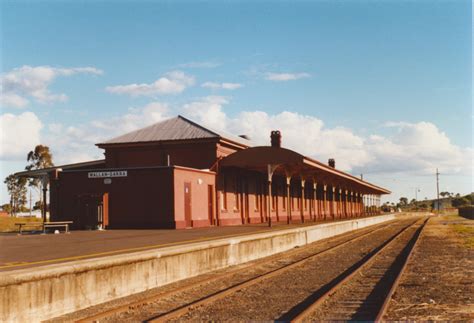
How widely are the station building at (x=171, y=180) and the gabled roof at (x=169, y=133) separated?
0.06 metres

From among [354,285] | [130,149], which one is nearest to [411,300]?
[354,285]

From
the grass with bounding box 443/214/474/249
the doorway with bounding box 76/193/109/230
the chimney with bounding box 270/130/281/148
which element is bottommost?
the grass with bounding box 443/214/474/249

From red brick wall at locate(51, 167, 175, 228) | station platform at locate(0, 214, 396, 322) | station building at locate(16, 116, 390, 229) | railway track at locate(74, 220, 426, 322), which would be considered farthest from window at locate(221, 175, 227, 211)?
railway track at locate(74, 220, 426, 322)

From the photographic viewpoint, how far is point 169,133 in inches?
1405

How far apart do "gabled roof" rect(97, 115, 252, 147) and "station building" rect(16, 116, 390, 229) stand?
0.06 metres

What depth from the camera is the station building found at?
2855 centimetres

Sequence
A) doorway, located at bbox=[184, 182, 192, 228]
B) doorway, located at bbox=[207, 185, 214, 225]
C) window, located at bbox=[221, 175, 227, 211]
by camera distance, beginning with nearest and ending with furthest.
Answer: doorway, located at bbox=[184, 182, 192, 228]
doorway, located at bbox=[207, 185, 214, 225]
window, located at bbox=[221, 175, 227, 211]

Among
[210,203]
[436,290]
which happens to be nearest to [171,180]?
[210,203]

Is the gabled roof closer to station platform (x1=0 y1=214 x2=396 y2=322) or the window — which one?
the window

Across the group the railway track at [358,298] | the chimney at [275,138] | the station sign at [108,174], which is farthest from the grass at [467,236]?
the station sign at [108,174]

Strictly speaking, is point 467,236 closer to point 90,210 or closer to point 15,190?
point 90,210

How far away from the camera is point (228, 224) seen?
34.6m

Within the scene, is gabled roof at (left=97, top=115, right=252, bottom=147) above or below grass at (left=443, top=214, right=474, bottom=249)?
above

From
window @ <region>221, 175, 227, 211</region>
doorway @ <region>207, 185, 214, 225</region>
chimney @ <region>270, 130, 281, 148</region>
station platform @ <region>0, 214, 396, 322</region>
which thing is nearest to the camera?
station platform @ <region>0, 214, 396, 322</region>
